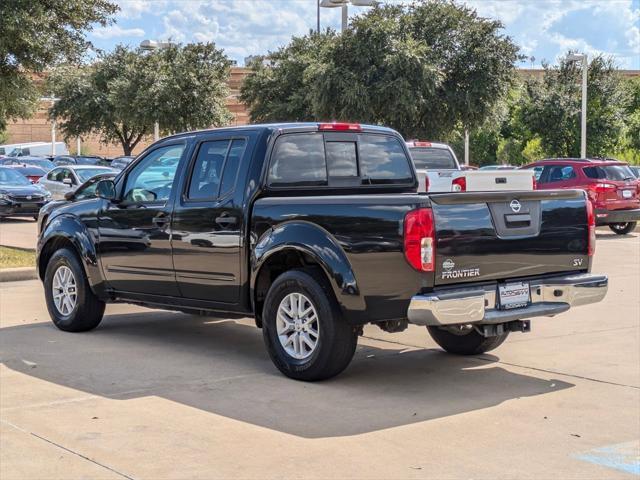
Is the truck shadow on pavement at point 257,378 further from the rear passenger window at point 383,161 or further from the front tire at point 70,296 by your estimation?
the rear passenger window at point 383,161

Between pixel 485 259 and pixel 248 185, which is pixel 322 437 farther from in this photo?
pixel 248 185

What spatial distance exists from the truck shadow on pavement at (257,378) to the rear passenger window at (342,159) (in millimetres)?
1614

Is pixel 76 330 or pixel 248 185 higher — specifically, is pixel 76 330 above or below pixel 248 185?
below

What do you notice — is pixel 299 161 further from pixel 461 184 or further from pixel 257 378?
pixel 461 184

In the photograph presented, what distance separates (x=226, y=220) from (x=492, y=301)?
7.68 ft

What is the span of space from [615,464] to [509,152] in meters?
56.7

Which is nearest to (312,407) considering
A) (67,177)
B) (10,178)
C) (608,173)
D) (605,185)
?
(605,185)

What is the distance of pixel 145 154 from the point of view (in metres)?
9.56

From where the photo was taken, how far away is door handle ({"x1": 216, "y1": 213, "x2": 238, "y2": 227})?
8398 mm

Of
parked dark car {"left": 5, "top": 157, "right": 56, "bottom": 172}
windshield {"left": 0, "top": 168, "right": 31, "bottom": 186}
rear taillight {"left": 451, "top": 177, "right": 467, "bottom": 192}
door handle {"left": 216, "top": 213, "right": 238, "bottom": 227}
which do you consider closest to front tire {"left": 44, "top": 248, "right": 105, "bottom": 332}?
door handle {"left": 216, "top": 213, "right": 238, "bottom": 227}

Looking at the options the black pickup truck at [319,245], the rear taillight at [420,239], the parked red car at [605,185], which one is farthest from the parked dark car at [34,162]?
the rear taillight at [420,239]

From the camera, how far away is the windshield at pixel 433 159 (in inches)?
713

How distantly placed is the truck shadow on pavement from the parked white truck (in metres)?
1.51

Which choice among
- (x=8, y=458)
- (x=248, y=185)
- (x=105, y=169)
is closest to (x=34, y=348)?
(x=248, y=185)
